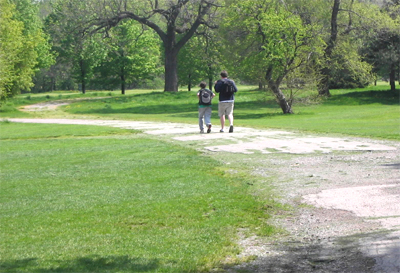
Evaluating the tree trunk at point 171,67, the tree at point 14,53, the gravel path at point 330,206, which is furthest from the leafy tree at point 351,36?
the gravel path at point 330,206

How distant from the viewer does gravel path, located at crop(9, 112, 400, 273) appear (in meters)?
5.39

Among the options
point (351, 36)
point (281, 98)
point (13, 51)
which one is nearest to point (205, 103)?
point (281, 98)

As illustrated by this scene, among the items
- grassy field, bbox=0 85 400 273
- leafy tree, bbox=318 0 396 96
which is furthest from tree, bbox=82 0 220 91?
grassy field, bbox=0 85 400 273

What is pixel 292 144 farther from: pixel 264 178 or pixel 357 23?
pixel 357 23

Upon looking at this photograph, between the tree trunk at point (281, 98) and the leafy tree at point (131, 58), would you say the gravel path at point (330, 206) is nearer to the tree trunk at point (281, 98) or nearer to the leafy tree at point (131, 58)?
the tree trunk at point (281, 98)

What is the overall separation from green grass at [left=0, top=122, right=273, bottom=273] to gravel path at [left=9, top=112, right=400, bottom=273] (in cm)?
48

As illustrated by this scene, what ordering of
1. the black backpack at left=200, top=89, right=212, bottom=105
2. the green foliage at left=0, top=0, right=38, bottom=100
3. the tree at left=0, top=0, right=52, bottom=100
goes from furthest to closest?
the green foliage at left=0, top=0, right=38, bottom=100 → the tree at left=0, top=0, right=52, bottom=100 → the black backpack at left=200, top=89, right=212, bottom=105

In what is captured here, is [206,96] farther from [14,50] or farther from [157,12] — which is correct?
[157,12]

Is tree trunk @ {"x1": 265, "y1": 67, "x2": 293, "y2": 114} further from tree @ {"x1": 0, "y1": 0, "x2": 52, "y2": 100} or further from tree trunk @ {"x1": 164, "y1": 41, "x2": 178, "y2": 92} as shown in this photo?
tree trunk @ {"x1": 164, "y1": 41, "x2": 178, "y2": 92}

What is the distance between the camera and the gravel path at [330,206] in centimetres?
539

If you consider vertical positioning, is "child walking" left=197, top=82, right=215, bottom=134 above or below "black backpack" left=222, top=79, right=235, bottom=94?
below

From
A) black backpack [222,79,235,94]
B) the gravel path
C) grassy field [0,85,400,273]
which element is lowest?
grassy field [0,85,400,273]

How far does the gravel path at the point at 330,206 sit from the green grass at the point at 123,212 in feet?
1.56

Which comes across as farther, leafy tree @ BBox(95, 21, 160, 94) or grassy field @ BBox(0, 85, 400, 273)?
leafy tree @ BBox(95, 21, 160, 94)
